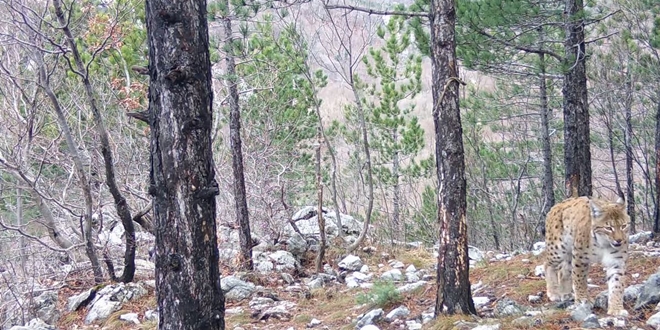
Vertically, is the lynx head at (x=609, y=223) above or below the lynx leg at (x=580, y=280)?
above

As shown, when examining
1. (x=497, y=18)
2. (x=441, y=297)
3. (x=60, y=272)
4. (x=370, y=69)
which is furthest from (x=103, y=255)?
(x=370, y=69)

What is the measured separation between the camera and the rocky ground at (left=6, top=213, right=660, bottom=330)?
5621mm

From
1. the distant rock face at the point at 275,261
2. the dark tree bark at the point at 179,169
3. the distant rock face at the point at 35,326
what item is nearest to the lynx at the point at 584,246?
the dark tree bark at the point at 179,169

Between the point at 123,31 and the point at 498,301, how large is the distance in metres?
7.10

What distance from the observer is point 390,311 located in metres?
7.32

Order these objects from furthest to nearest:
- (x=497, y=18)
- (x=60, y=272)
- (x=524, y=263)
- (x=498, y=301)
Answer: (x=60, y=272) < (x=497, y=18) < (x=524, y=263) < (x=498, y=301)

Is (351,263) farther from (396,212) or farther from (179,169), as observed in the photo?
(179,169)

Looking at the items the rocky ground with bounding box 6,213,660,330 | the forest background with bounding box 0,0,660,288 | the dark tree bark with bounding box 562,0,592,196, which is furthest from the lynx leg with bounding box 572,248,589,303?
the forest background with bounding box 0,0,660,288

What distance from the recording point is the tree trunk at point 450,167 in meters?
5.87

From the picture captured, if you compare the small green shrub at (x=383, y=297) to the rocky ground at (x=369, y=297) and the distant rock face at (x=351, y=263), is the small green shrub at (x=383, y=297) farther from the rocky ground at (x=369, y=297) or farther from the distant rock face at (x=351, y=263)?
the distant rock face at (x=351, y=263)

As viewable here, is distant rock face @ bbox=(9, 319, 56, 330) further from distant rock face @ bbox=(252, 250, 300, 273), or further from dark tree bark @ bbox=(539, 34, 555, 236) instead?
dark tree bark @ bbox=(539, 34, 555, 236)

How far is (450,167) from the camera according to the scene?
586cm

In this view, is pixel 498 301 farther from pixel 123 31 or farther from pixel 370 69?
pixel 370 69

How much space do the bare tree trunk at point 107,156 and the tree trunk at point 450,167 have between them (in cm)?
506
